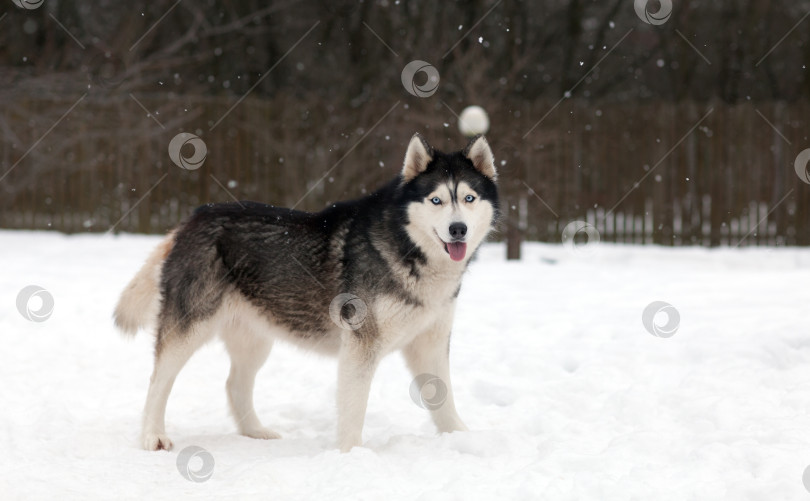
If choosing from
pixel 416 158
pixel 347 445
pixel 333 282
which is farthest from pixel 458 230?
pixel 347 445

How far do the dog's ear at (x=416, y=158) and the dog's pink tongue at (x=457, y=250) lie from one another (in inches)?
20.9

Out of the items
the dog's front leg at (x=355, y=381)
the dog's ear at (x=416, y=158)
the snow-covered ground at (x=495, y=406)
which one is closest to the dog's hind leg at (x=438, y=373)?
the snow-covered ground at (x=495, y=406)

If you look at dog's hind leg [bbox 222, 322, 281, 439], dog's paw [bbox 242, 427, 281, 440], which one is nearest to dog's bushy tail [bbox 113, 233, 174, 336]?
dog's hind leg [bbox 222, 322, 281, 439]

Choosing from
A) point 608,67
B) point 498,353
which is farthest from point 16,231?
point 608,67

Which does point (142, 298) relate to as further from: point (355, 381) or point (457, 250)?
point (457, 250)

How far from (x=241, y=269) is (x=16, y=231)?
9.96 meters

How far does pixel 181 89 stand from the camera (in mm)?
17203

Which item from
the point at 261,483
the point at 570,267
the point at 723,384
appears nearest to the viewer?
the point at 261,483

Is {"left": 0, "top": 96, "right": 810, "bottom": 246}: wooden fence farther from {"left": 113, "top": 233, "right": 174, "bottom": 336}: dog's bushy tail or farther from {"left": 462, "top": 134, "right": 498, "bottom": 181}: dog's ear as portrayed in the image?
{"left": 462, "top": 134, "right": 498, "bottom": 181}: dog's ear

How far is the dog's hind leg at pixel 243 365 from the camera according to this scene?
207 inches

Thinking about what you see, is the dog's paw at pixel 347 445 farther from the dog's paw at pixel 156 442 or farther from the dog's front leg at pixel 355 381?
the dog's paw at pixel 156 442

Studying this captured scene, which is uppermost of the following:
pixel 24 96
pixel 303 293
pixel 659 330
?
pixel 24 96

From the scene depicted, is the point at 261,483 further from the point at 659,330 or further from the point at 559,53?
the point at 559,53

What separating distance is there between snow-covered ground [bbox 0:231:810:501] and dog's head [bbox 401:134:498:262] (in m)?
1.09
